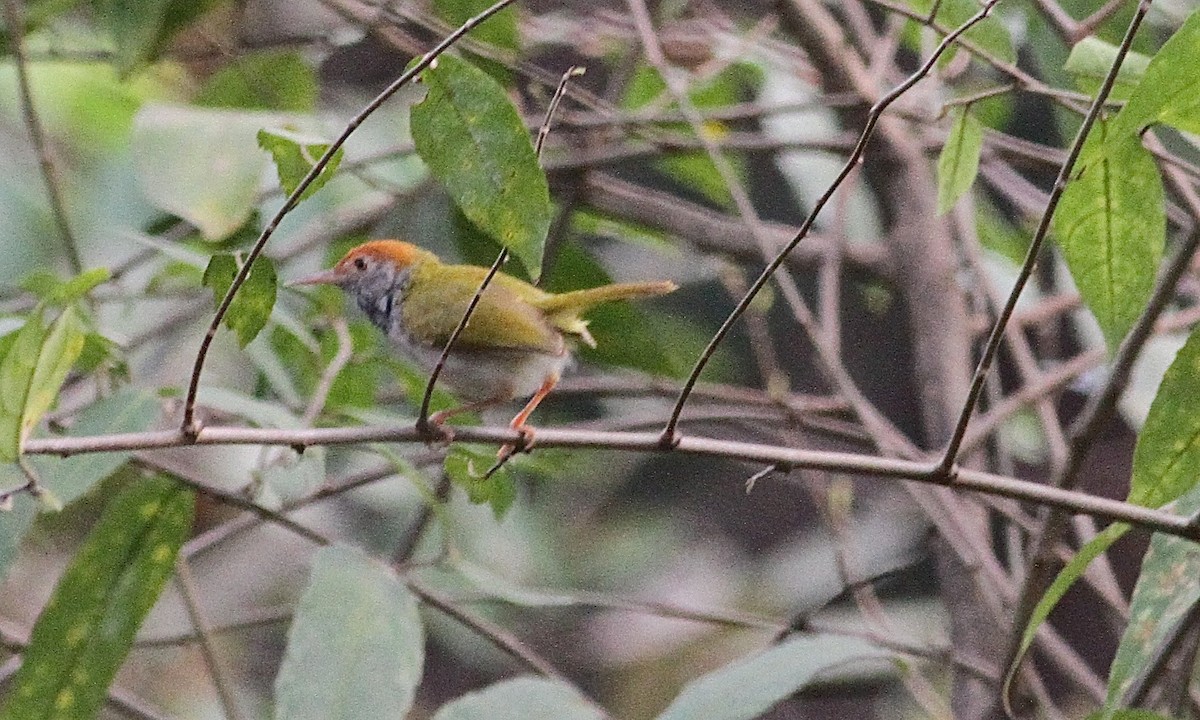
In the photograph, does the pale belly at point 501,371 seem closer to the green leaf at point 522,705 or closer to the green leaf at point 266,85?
the green leaf at point 522,705

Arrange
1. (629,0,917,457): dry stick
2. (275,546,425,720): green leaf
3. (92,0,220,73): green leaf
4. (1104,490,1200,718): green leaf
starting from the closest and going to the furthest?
(1104,490,1200,718): green leaf
(275,546,425,720): green leaf
(629,0,917,457): dry stick
(92,0,220,73): green leaf

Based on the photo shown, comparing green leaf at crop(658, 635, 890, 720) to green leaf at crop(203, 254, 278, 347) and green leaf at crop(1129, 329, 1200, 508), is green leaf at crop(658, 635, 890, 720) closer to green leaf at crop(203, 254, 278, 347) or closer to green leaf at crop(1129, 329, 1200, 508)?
green leaf at crop(1129, 329, 1200, 508)

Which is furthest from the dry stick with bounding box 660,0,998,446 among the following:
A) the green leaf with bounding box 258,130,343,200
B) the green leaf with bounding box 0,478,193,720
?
the green leaf with bounding box 0,478,193,720

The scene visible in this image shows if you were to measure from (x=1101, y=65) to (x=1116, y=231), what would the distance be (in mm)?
218

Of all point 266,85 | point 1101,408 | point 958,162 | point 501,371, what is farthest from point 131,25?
point 1101,408

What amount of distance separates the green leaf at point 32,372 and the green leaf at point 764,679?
0.91 m

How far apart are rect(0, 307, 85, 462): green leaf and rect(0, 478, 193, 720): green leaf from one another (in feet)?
2.30

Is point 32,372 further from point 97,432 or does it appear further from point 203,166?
point 203,166

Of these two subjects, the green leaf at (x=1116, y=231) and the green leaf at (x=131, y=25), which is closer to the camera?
the green leaf at (x=1116, y=231)

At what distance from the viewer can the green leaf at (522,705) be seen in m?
2.13

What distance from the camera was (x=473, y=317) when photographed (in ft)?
7.85

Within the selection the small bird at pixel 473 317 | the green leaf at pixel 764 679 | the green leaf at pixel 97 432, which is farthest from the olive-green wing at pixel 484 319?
the green leaf at pixel 764 679

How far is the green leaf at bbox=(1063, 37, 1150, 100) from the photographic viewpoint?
1.65 meters

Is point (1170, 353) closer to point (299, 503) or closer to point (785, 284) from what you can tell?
point (785, 284)
